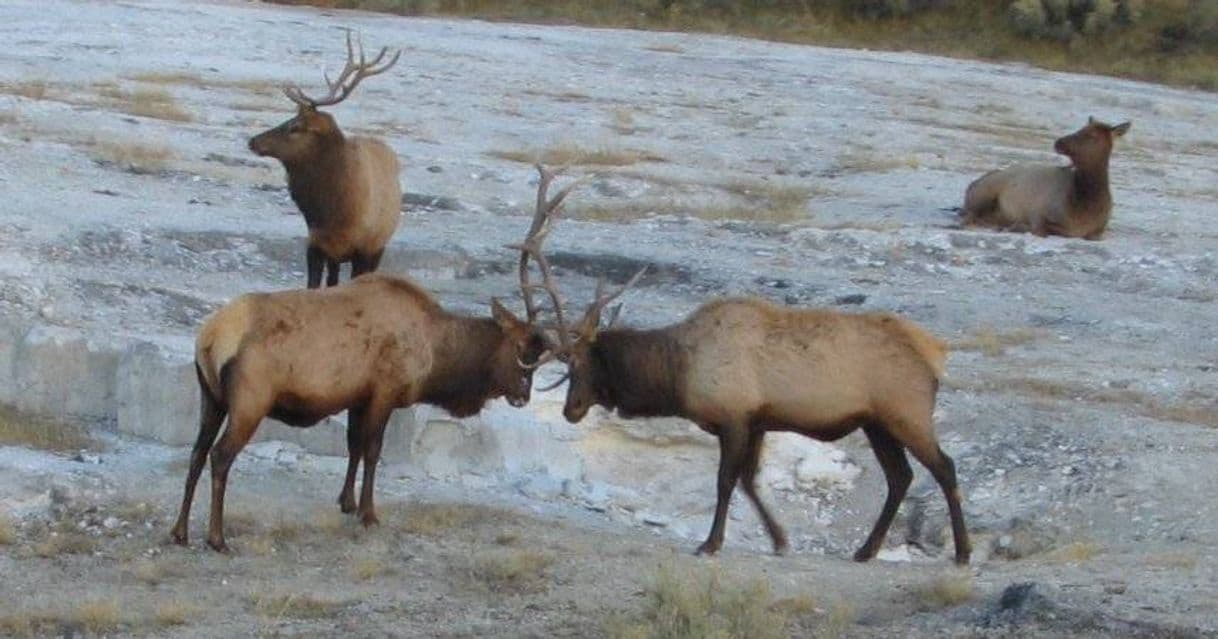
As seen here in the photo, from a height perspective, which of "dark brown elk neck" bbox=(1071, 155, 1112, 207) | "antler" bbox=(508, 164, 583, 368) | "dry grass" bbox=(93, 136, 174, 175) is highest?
"antler" bbox=(508, 164, 583, 368)

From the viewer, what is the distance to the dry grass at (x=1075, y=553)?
10.3 meters

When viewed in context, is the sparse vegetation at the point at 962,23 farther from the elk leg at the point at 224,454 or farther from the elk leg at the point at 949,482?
the elk leg at the point at 224,454

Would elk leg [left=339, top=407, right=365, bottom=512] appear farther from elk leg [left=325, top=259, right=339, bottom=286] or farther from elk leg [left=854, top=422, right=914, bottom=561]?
elk leg [left=325, top=259, right=339, bottom=286]

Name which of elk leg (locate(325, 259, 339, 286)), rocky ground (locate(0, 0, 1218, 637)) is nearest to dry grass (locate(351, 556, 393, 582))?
rocky ground (locate(0, 0, 1218, 637))

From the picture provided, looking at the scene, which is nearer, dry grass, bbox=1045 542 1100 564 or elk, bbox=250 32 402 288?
dry grass, bbox=1045 542 1100 564

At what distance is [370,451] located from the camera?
1061 cm

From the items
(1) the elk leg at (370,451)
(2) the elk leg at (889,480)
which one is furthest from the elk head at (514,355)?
(2) the elk leg at (889,480)

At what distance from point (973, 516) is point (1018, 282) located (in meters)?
6.40

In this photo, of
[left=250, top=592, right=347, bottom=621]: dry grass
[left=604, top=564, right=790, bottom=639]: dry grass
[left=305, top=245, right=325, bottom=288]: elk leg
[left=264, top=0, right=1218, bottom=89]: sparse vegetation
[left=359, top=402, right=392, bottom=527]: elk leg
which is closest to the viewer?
[left=604, top=564, right=790, bottom=639]: dry grass

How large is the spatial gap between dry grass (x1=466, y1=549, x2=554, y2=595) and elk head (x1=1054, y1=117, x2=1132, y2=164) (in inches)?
495

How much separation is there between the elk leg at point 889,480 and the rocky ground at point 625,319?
0.75 feet

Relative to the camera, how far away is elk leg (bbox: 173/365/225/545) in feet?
32.7

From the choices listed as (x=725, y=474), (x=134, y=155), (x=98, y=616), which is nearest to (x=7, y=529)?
(x=98, y=616)

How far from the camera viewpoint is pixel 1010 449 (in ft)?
41.8
